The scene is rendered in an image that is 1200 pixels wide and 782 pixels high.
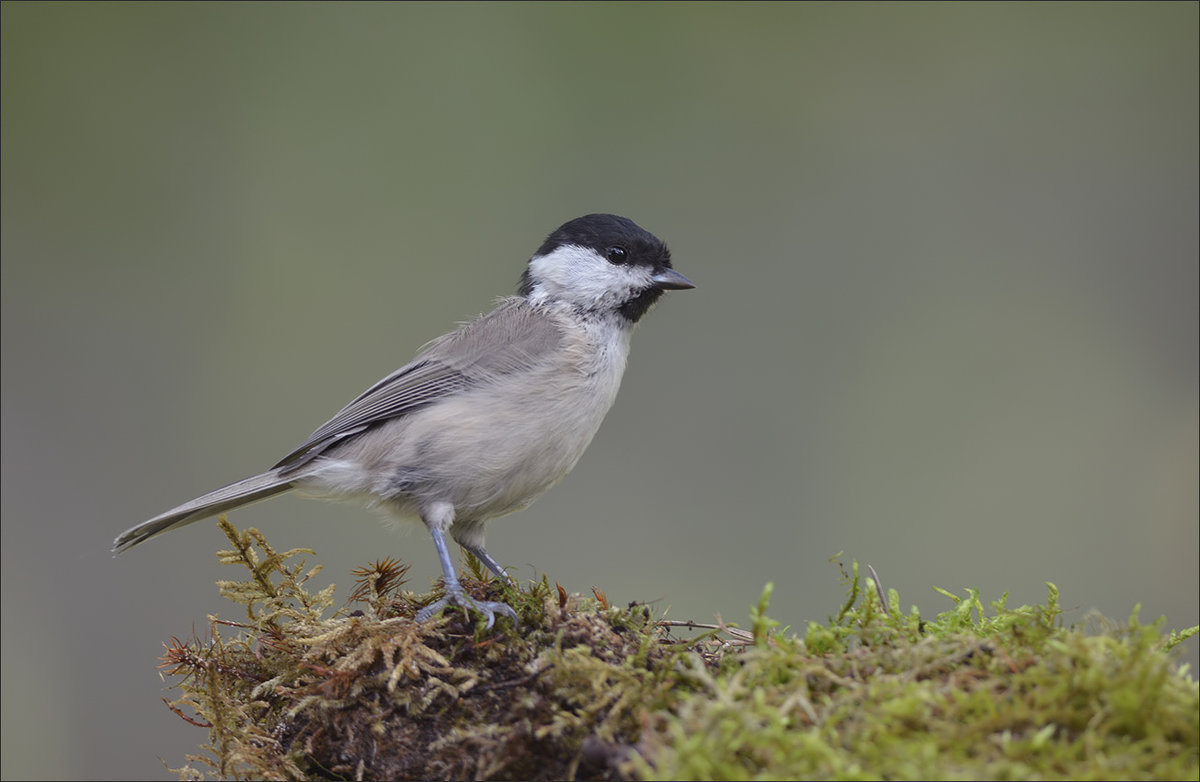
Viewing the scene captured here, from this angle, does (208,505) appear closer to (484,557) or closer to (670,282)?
(484,557)

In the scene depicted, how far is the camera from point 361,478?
2756mm

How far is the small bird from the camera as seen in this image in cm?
268

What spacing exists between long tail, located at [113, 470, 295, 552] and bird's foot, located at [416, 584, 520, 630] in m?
0.79

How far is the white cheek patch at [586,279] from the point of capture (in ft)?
10.2

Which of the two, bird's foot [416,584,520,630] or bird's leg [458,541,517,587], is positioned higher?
bird's foot [416,584,520,630]

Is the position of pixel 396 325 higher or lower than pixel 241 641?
higher

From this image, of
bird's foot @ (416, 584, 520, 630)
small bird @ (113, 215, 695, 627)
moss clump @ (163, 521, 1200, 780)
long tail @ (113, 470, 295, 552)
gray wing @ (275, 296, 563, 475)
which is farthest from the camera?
gray wing @ (275, 296, 563, 475)

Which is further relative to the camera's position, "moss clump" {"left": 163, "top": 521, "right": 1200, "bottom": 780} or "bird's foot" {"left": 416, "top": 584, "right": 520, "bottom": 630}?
"bird's foot" {"left": 416, "top": 584, "right": 520, "bottom": 630}

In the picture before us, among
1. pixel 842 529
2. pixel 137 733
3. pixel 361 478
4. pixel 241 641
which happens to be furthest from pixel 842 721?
pixel 137 733

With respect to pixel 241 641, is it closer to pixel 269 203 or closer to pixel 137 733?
pixel 137 733

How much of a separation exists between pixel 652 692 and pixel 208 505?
5.01 feet

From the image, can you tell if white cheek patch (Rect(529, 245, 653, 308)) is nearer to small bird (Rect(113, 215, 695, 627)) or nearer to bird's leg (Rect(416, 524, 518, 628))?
small bird (Rect(113, 215, 695, 627))

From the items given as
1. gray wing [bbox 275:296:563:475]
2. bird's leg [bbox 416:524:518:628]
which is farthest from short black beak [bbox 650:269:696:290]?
bird's leg [bbox 416:524:518:628]

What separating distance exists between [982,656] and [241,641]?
152 centimetres
